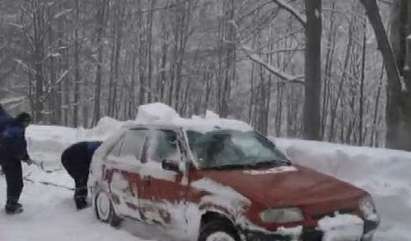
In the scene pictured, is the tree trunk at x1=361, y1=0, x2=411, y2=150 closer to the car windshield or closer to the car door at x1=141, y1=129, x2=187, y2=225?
the car windshield

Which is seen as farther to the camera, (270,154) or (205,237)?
(270,154)

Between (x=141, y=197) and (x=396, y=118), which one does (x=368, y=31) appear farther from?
(x=141, y=197)

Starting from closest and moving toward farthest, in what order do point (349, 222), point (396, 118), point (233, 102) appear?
1. point (349, 222)
2. point (396, 118)
3. point (233, 102)

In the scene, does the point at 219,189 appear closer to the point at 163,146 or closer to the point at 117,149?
the point at 163,146

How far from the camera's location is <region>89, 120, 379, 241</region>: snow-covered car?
6254 mm

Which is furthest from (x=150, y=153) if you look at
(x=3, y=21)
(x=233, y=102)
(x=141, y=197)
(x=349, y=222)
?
(x=233, y=102)

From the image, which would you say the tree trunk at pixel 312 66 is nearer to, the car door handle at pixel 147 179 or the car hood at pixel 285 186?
the car door handle at pixel 147 179

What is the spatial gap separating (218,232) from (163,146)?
1.71 meters

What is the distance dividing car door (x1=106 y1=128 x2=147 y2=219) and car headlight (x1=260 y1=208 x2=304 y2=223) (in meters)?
2.34

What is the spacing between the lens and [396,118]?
13.3 metres

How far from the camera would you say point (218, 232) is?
6.59 meters

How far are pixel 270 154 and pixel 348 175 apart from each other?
6.40 ft

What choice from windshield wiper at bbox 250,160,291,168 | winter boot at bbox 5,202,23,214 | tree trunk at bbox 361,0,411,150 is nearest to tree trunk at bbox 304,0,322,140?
tree trunk at bbox 361,0,411,150

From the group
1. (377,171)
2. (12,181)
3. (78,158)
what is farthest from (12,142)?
(377,171)
